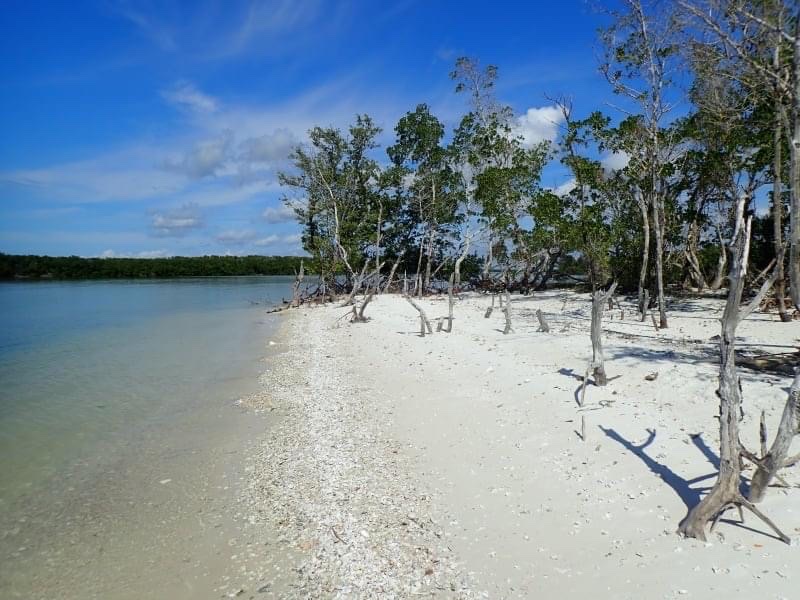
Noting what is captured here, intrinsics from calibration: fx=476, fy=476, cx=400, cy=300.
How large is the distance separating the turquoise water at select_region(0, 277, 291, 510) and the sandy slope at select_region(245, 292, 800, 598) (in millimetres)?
2953

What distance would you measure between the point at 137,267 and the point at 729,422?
107484 millimetres

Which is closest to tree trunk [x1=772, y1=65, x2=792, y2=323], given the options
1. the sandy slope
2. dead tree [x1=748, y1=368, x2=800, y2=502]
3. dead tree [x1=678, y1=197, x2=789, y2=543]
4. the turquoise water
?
the sandy slope

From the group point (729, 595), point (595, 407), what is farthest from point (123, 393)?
point (729, 595)

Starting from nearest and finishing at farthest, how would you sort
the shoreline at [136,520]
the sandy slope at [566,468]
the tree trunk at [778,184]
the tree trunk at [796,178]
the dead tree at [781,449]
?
the sandy slope at [566,468] < the dead tree at [781,449] < the shoreline at [136,520] < the tree trunk at [796,178] < the tree trunk at [778,184]

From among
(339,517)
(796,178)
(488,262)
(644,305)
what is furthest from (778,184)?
(488,262)

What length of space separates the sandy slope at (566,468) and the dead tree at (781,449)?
0.21m

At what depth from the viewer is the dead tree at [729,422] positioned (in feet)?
12.8

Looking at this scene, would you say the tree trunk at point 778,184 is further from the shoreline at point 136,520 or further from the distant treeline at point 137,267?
the distant treeline at point 137,267

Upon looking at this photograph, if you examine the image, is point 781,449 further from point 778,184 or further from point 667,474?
point 778,184

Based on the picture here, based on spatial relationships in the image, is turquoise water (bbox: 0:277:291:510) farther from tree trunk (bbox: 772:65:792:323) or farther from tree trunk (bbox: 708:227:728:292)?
tree trunk (bbox: 708:227:728:292)

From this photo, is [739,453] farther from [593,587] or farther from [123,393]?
[123,393]

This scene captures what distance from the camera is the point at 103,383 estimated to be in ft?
39.7

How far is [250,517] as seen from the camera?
5156mm

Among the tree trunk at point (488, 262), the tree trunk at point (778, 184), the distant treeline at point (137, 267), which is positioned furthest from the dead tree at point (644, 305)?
the distant treeline at point (137, 267)
